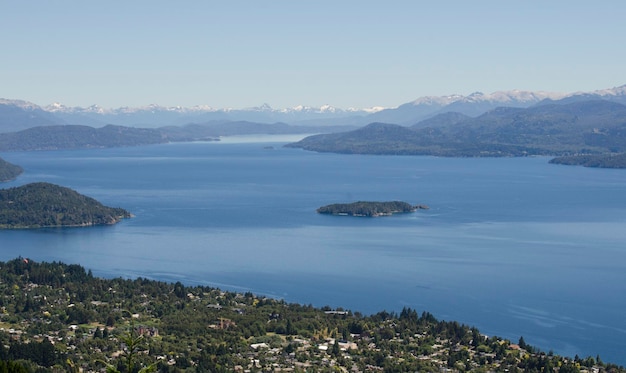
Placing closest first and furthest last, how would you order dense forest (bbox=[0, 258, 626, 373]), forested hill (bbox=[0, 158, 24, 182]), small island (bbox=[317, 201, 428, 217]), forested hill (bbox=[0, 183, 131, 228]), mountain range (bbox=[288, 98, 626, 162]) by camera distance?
dense forest (bbox=[0, 258, 626, 373]) < forested hill (bbox=[0, 183, 131, 228]) < small island (bbox=[317, 201, 428, 217]) < forested hill (bbox=[0, 158, 24, 182]) < mountain range (bbox=[288, 98, 626, 162])

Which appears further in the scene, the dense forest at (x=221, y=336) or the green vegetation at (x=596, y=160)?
the green vegetation at (x=596, y=160)

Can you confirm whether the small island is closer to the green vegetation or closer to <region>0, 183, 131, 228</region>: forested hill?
<region>0, 183, 131, 228</region>: forested hill

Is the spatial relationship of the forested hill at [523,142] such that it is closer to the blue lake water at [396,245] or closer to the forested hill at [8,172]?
the blue lake water at [396,245]

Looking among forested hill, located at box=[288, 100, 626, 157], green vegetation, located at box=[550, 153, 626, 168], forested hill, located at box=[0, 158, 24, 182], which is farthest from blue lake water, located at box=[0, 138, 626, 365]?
forested hill, located at box=[288, 100, 626, 157]

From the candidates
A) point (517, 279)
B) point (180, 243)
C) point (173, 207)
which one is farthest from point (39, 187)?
point (517, 279)

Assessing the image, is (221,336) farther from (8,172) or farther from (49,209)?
(8,172)

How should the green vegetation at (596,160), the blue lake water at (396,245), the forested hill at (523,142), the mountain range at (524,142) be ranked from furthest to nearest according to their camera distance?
the forested hill at (523,142)
the mountain range at (524,142)
the green vegetation at (596,160)
the blue lake water at (396,245)

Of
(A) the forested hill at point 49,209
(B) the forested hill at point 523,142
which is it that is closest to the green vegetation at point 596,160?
(B) the forested hill at point 523,142
